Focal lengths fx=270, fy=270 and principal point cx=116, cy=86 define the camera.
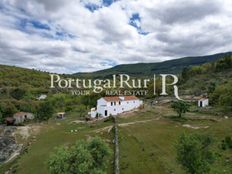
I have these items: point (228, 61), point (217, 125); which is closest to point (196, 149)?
point (217, 125)

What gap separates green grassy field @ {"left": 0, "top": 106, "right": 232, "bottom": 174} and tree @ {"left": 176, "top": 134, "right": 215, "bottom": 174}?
2795mm

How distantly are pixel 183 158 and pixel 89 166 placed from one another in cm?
1227

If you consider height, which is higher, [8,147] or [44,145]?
[44,145]

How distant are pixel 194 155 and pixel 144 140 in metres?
23.1

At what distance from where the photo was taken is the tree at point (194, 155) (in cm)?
3334

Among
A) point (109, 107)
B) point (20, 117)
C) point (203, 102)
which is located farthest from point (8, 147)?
point (203, 102)

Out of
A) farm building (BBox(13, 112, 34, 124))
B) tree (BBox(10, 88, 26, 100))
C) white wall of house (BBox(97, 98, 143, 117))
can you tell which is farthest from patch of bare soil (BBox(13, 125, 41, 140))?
tree (BBox(10, 88, 26, 100))

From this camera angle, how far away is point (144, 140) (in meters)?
56.5

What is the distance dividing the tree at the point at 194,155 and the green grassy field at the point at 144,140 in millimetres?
2795

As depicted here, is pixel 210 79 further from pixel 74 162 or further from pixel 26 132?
pixel 74 162

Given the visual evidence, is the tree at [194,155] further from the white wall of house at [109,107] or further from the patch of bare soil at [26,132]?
the white wall of house at [109,107]

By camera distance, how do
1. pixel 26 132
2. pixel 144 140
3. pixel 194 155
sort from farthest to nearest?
pixel 26 132, pixel 144 140, pixel 194 155

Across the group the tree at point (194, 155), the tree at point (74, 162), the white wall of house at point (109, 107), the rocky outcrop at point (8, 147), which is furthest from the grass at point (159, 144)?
the rocky outcrop at point (8, 147)

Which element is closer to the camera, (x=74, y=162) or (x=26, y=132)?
(x=74, y=162)
